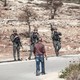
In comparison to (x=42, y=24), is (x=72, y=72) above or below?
above

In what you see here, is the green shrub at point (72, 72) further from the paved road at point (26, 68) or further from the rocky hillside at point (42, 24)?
the rocky hillside at point (42, 24)

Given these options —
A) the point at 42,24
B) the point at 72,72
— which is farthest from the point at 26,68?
the point at 42,24

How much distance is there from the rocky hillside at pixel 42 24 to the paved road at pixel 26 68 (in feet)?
15.9

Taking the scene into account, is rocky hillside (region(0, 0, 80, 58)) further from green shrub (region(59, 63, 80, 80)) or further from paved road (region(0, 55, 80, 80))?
green shrub (region(59, 63, 80, 80))

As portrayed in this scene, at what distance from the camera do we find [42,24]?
40.9 meters

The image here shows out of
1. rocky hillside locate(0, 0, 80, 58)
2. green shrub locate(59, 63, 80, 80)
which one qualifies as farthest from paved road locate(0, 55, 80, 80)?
rocky hillside locate(0, 0, 80, 58)

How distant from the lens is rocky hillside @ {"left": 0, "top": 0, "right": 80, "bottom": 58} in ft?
103

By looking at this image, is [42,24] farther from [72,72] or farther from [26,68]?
[72,72]

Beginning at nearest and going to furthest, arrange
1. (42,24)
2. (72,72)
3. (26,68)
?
(72,72), (26,68), (42,24)

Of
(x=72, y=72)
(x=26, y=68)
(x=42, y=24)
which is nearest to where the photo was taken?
(x=72, y=72)

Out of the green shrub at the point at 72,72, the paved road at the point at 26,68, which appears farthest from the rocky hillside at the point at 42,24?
the green shrub at the point at 72,72

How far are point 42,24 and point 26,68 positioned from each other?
20.5m

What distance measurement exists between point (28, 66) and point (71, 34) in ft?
57.9

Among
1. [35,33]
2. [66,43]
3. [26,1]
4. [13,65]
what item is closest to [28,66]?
[13,65]
